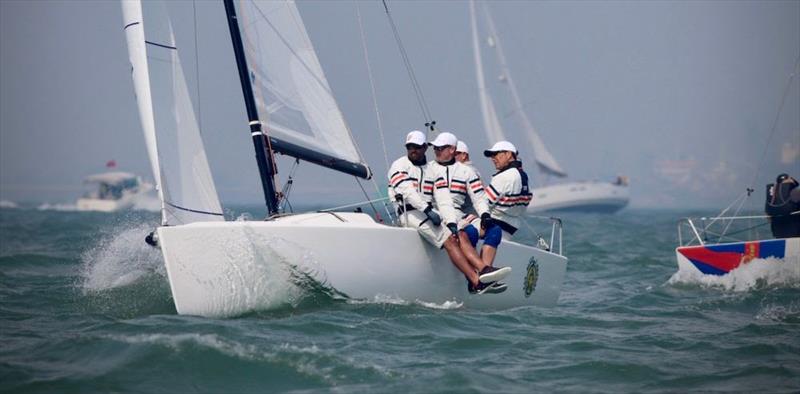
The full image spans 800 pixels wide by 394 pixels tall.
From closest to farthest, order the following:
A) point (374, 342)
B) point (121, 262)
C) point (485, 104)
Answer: point (374, 342)
point (121, 262)
point (485, 104)

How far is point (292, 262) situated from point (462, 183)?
5.77ft

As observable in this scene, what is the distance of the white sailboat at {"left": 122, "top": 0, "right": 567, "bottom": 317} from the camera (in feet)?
24.6

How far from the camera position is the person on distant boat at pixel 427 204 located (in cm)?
830

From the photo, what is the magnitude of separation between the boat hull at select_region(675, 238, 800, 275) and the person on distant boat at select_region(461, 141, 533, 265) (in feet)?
11.5

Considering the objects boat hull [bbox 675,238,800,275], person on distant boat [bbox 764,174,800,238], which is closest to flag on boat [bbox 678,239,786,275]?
boat hull [bbox 675,238,800,275]

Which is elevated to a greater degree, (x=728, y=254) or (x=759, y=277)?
(x=728, y=254)

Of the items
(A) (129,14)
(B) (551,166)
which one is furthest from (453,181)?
(B) (551,166)

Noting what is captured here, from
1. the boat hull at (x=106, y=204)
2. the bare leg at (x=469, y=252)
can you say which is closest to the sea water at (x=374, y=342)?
the bare leg at (x=469, y=252)

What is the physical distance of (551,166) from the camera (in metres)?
50.9

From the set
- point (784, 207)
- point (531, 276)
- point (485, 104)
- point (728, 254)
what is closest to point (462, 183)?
point (531, 276)

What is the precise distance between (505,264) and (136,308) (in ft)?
10.5

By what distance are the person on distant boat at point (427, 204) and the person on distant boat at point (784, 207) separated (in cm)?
488

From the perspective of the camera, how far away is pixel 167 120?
8766mm

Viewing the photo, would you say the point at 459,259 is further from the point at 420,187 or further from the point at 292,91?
the point at 292,91
